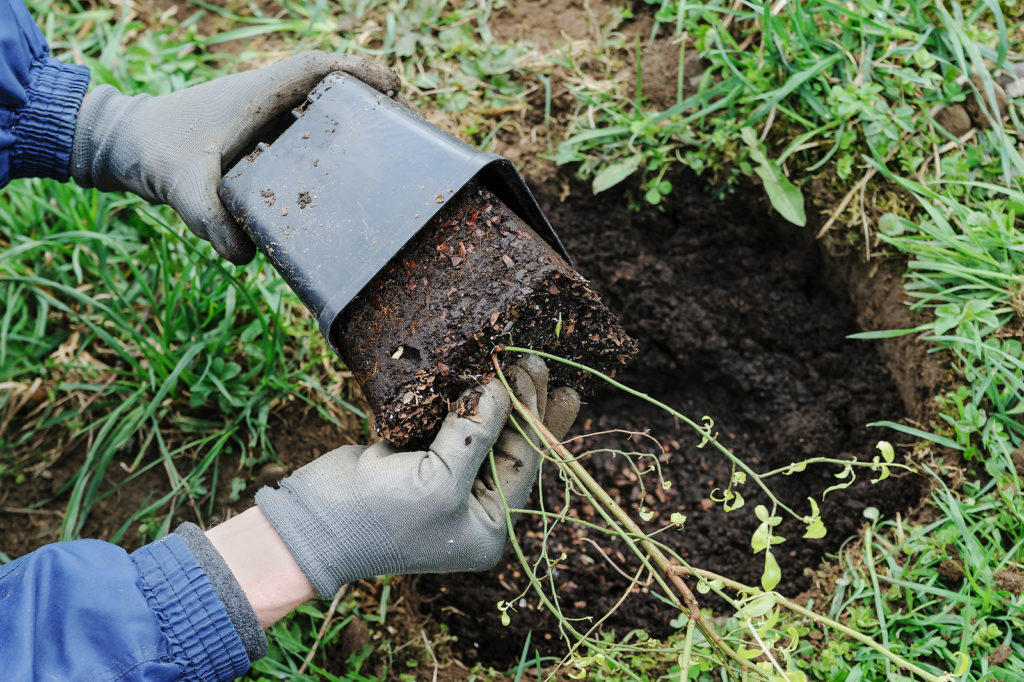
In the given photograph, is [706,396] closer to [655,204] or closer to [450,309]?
[655,204]

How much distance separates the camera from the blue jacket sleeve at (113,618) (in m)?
1.19

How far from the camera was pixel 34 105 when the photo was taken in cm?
170

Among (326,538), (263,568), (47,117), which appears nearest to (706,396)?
(326,538)

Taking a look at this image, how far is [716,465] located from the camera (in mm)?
1986

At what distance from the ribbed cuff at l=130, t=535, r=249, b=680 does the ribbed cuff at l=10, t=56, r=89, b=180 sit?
1.03 m

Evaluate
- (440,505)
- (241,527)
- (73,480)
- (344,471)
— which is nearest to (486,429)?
(440,505)

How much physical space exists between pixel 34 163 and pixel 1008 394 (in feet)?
7.56

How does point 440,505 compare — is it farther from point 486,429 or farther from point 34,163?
point 34,163

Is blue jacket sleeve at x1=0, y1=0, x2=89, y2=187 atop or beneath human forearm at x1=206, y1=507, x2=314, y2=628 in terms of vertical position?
atop

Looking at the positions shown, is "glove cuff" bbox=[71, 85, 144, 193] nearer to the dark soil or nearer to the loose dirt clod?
the loose dirt clod

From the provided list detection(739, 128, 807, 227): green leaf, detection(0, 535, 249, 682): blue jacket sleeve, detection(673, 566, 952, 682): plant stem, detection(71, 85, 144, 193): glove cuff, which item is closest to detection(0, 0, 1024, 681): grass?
detection(739, 128, 807, 227): green leaf

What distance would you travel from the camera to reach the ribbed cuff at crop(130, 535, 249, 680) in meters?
1.26

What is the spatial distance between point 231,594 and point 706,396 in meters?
1.34

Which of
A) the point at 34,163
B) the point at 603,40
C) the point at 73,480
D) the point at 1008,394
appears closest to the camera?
the point at 1008,394
